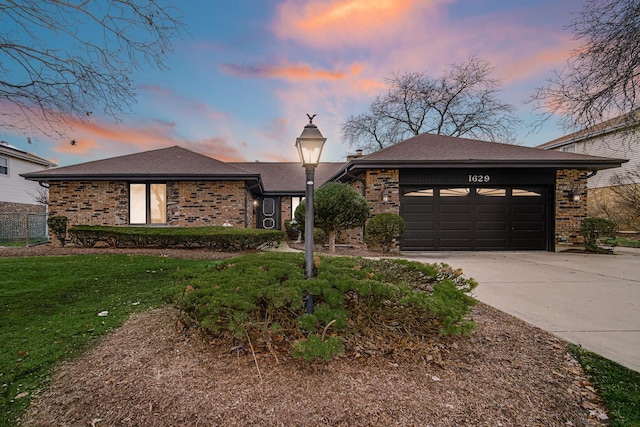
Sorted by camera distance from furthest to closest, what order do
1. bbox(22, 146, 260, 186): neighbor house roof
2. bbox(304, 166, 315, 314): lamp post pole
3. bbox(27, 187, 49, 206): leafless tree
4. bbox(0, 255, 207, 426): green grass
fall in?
bbox(27, 187, 49, 206): leafless tree → bbox(22, 146, 260, 186): neighbor house roof → bbox(304, 166, 315, 314): lamp post pole → bbox(0, 255, 207, 426): green grass

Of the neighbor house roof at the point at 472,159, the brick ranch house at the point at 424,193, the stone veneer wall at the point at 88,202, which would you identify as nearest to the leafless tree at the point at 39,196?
the brick ranch house at the point at 424,193

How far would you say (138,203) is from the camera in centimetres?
1105

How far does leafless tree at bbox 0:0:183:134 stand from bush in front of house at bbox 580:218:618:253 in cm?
1221

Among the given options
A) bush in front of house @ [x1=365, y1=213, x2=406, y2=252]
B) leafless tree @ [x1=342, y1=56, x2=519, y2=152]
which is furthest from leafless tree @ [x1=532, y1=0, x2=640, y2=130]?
leafless tree @ [x1=342, y1=56, x2=519, y2=152]

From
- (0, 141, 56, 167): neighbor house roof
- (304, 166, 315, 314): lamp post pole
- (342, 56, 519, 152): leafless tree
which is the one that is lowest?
(304, 166, 315, 314): lamp post pole

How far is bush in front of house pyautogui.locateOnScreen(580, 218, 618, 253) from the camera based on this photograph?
9047mm

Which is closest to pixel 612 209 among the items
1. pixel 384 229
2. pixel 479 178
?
pixel 479 178

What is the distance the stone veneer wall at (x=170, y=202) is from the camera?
10711 mm

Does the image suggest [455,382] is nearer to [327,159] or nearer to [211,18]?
[211,18]

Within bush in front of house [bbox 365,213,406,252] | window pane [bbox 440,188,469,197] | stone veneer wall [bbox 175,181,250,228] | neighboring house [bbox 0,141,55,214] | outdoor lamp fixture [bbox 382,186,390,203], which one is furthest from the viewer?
neighboring house [bbox 0,141,55,214]

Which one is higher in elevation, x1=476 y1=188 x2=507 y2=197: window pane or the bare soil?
x1=476 y1=188 x2=507 y2=197: window pane

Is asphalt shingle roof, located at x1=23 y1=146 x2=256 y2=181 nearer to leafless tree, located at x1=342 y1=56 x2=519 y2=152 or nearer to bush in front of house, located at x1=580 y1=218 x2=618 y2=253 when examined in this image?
bush in front of house, located at x1=580 y1=218 x2=618 y2=253

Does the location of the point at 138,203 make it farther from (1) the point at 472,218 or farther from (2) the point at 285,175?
(1) the point at 472,218

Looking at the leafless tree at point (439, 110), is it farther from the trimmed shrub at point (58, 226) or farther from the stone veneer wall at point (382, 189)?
the trimmed shrub at point (58, 226)
